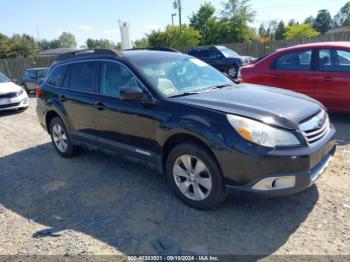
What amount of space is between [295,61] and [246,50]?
55.0ft

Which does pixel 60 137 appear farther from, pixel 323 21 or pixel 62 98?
pixel 323 21

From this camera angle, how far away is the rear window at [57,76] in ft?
19.2

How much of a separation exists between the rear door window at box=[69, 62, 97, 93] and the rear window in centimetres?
31

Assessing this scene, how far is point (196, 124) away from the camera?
355cm

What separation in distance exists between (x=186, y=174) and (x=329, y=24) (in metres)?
107

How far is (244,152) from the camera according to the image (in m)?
3.22

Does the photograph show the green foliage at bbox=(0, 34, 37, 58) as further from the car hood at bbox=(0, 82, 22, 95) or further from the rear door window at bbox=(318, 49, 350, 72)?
the rear door window at bbox=(318, 49, 350, 72)

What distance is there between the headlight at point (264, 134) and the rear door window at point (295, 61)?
4369mm

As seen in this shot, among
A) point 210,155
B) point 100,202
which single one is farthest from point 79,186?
point 210,155

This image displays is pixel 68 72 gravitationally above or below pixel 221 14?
below

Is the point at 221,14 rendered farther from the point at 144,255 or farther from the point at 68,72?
the point at 144,255

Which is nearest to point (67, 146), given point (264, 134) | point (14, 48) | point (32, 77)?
point (264, 134)

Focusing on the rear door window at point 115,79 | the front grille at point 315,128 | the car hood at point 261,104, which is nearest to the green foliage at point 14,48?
the rear door window at point 115,79

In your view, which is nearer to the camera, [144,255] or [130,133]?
[144,255]
